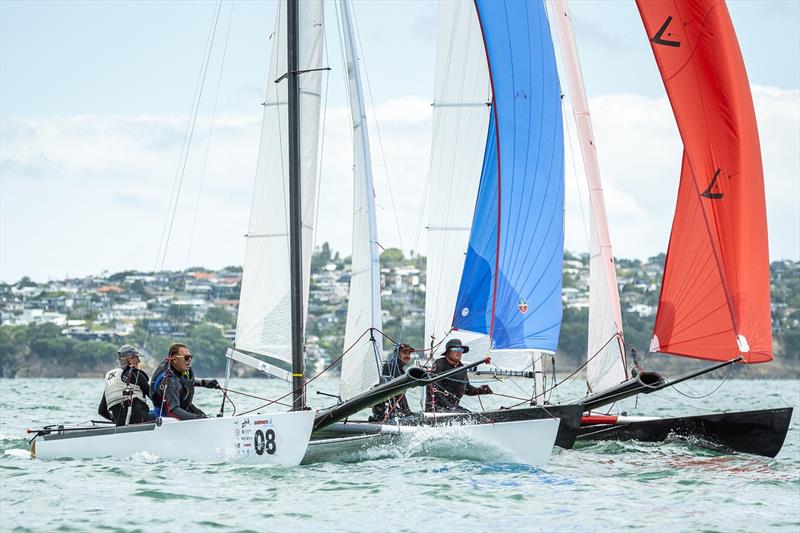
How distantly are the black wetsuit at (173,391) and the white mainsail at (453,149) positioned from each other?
173 inches

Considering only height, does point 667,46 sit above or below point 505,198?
above

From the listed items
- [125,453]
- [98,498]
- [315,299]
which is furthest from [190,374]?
[315,299]

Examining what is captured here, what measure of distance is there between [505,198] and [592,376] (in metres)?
3.57

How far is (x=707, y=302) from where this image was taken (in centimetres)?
1233

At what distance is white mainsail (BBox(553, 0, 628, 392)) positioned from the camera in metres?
17.4

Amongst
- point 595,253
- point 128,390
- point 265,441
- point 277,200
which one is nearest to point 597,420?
point 595,253


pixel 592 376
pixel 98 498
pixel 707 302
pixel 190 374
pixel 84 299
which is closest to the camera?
pixel 98 498

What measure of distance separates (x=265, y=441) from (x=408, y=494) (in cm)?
202

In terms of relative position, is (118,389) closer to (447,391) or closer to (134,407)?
(134,407)

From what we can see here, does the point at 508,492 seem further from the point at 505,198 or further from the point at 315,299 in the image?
the point at 315,299

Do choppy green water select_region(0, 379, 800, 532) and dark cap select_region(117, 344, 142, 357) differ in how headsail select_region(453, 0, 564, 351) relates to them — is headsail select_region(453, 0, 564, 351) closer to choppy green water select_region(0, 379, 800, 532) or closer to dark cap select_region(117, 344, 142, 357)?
choppy green water select_region(0, 379, 800, 532)

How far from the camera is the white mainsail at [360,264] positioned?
1459cm

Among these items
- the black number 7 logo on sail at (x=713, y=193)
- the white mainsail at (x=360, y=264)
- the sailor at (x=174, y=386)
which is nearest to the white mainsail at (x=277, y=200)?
the white mainsail at (x=360, y=264)

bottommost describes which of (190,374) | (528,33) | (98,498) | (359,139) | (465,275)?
(98,498)
